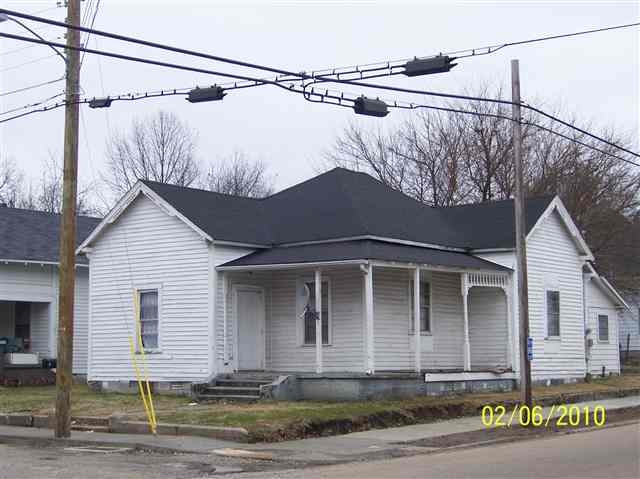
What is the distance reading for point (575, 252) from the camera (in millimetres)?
32250

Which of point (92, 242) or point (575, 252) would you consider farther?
point (575, 252)

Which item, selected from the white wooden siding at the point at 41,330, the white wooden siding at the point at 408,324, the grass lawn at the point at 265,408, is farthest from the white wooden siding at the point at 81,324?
the white wooden siding at the point at 408,324

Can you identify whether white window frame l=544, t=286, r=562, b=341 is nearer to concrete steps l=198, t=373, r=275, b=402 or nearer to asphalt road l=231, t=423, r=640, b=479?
concrete steps l=198, t=373, r=275, b=402

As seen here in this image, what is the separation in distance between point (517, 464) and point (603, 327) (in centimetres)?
2298

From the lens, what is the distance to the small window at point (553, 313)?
30438mm

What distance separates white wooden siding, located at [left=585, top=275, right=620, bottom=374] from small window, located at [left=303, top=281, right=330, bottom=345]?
11.6m

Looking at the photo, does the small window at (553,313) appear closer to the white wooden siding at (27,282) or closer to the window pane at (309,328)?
the window pane at (309,328)

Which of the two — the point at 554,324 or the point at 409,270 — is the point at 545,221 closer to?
the point at 554,324

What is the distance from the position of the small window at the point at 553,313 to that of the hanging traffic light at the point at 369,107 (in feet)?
46.0

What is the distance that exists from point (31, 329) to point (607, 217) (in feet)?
85.1

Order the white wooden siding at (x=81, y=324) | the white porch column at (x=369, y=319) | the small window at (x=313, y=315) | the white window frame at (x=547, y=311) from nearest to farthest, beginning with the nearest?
the white porch column at (x=369, y=319)
the small window at (x=313, y=315)
the white window frame at (x=547, y=311)
the white wooden siding at (x=81, y=324)

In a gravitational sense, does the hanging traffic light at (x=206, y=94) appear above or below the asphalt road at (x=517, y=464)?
above

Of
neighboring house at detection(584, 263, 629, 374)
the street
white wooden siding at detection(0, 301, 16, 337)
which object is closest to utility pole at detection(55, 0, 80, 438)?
the street

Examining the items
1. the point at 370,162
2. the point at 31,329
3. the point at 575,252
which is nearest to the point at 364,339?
the point at 575,252
